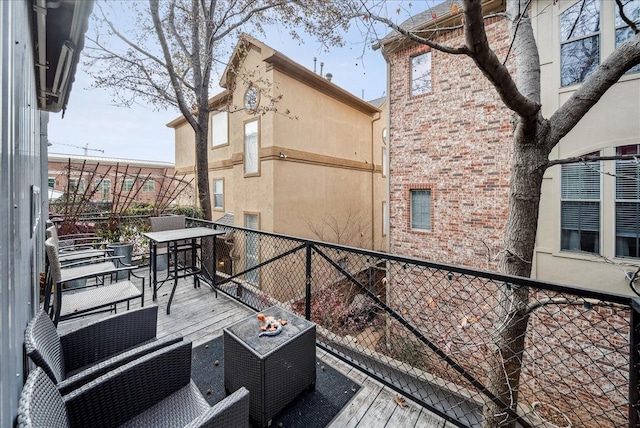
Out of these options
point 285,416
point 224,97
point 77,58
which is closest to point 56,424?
point 285,416

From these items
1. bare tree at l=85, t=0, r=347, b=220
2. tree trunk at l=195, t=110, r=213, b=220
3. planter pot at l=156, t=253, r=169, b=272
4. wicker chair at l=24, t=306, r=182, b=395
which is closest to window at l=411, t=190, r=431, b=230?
bare tree at l=85, t=0, r=347, b=220

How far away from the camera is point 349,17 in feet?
9.43

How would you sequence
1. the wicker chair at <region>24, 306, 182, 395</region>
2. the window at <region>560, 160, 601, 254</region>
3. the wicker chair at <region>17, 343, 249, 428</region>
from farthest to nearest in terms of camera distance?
the window at <region>560, 160, 601, 254</region> < the wicker chair at <region>24, 306, 182, 395</region> < the wicker chair at <region>17, 343, 249, 428</region>

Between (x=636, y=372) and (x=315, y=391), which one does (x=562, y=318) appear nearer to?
(x=636, y=372)

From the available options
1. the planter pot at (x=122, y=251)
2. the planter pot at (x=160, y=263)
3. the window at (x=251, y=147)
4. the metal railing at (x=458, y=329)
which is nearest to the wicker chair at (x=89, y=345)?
the metal railing at (x=458, y=329)

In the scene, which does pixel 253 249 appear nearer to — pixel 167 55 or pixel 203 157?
pixel 203 157

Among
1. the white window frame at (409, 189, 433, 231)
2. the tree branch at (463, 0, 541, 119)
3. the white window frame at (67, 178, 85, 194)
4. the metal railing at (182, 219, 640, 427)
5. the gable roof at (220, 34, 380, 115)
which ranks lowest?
the metal railing at (182, 219, 640, 427)

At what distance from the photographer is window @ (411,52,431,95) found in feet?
22.2

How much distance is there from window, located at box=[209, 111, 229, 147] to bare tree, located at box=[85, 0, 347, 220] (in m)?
3.13

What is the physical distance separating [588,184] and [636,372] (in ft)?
16.4

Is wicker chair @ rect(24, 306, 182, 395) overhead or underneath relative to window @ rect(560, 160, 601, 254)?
underneath

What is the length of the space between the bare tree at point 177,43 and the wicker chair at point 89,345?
19.6 ft

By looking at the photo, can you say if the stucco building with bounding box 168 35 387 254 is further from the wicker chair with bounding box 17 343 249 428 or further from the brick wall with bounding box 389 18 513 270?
the wicker chair with bounding box 17 343 249 428

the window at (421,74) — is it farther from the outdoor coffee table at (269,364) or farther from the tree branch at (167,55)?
the outdoor coffee table at (269,364)
